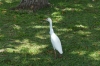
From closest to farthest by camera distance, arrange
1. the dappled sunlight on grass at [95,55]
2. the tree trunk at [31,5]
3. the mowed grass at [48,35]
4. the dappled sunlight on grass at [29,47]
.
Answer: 1. the mowed grass at [48,35]
2. the dappled sunlight on grass at [95,55]
3. the dappled sunlight on grass at [29,47]
4. the tree trunk at [31,5]

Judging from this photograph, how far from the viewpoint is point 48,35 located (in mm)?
14273

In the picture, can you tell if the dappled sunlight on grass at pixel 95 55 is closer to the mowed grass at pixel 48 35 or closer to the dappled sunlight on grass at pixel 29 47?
the mowed grass at pixel 48 35

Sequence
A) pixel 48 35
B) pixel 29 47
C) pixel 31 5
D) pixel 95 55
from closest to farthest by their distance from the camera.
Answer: pixel 95 55 < pixel 29 47 < pixel 48 35 < pixel 31 5

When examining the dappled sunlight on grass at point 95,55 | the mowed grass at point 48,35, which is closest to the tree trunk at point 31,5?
the mowed grass at point 48,35

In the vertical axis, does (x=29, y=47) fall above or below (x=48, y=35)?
above

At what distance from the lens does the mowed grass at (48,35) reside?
1122 centimetres

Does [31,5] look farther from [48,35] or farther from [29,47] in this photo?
[29,47]

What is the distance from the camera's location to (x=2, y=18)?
1720 centimetres

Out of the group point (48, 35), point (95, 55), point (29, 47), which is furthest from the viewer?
point (48, 35)

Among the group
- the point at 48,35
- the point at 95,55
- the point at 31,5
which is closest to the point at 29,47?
the point at 48,35

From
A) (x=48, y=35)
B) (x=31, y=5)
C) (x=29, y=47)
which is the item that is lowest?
(x=48, y=35)

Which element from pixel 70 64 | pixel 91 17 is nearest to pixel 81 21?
pixel 91 17

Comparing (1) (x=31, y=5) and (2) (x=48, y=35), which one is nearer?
(2) (x=48, y=35)

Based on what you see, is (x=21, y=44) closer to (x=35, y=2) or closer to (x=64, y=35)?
(x=64, y=35)
